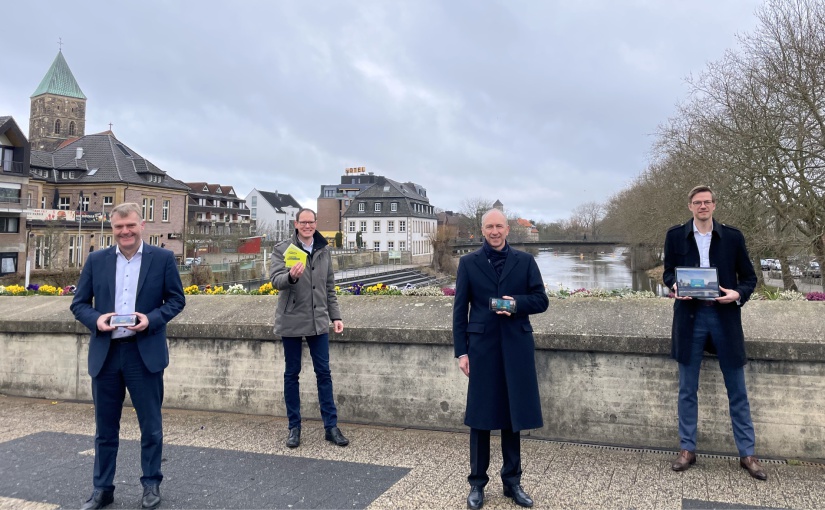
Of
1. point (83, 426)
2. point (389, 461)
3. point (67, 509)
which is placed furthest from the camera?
point (83, 426)

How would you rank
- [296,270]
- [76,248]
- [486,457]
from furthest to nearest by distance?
[76,248] < [296,270] < [486,457]

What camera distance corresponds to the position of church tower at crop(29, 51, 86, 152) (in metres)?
102

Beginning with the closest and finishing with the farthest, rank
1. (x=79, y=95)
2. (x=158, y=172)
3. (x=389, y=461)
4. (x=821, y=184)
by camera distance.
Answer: (x=389, y=461) → (x=821, y=184) → (x=158, y=172) → (x=79, y=95)

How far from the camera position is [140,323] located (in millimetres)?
3461

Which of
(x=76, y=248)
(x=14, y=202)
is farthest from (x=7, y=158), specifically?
(x=76, y=248)

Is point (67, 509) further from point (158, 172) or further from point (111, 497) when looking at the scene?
point (158, 172)

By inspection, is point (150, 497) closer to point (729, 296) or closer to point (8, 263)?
point (729, 296)

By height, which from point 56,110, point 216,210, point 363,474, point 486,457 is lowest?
point 363,474

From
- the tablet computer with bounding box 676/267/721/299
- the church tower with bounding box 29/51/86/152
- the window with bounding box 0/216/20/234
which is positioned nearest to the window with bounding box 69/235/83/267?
the window with bounding box 0/216/20/234

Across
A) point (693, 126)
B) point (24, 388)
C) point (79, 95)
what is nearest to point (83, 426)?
point (24, 388)

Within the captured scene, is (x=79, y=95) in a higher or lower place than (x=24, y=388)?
higher

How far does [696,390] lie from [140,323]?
12.4 feet

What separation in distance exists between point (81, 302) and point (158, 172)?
62094mm

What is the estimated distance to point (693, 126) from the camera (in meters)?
24.6
